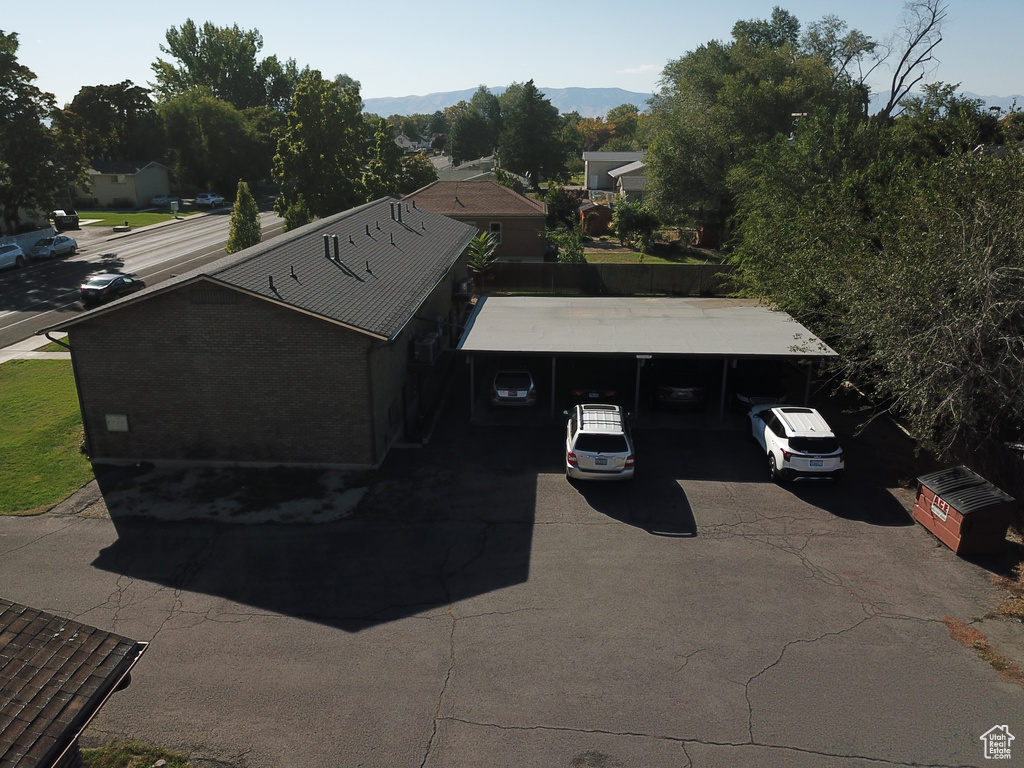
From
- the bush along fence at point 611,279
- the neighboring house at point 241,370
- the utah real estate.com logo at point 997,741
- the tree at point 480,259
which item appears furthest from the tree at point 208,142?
the utah real estate.com logo at point 997,741

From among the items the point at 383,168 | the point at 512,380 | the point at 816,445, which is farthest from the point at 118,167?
the point at 816,445

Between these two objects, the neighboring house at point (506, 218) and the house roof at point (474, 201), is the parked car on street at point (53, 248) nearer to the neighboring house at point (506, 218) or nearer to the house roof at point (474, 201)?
the house roof at point (474, 201)

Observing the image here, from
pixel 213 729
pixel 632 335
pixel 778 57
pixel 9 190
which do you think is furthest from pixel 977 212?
pixel 9 190

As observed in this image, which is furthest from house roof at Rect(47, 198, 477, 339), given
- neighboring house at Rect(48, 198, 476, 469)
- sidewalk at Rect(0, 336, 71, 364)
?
sidewalk at Rect(0, 336, 71, 364)

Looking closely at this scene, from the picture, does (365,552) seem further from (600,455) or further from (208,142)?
(208,142)

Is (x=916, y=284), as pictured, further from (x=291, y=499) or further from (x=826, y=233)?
(x=291, y=499)

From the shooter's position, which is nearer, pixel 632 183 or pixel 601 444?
pixel 601 444
